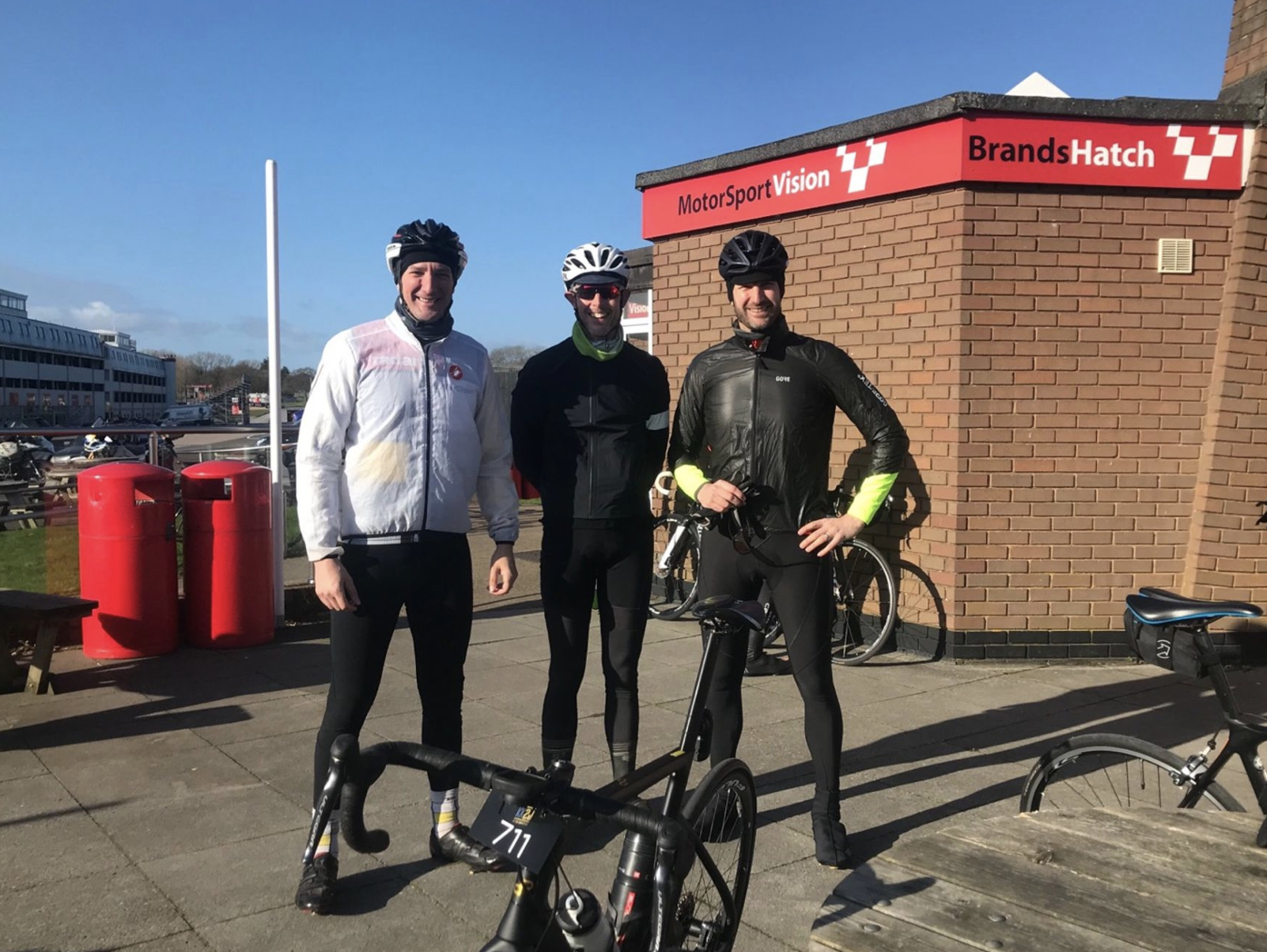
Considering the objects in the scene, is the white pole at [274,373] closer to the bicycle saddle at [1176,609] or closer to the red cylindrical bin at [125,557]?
the red cylindrical bin at [125,557]

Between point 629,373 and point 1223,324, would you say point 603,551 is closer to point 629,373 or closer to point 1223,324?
point 629,373

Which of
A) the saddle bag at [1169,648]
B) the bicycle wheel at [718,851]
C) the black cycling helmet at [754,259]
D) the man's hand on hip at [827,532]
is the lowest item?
the bicycle wheel at [718,851]

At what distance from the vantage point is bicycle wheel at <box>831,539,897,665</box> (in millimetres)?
7145

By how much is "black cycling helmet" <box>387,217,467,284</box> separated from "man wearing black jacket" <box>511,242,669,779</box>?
1.59 ft

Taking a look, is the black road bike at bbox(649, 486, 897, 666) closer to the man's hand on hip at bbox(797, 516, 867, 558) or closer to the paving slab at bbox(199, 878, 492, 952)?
the man's hand on hip at bbox(797, 516, 867, 558)

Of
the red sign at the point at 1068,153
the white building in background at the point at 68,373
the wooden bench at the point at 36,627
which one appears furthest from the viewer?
the white building in background at the point at 68,373

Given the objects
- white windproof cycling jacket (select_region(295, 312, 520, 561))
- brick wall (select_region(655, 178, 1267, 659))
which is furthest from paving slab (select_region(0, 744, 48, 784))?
brick wall (select_region(655, 178, 1267, 659))

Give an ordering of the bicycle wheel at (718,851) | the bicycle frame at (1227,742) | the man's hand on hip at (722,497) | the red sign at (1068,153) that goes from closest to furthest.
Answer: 1. the bicycle wheel at (718,851)
2. the bicycle frame at (1227,742)
3. the man's hand on hip at (722,497)
4. the red sign at (1068,153)

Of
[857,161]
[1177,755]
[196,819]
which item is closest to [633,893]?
[1177,755]

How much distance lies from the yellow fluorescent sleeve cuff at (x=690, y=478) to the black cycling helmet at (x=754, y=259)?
74cm

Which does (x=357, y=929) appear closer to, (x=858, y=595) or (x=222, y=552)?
(x=222, y=552)

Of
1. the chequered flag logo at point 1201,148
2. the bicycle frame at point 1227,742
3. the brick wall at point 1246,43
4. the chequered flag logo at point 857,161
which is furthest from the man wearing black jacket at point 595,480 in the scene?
the brick wall at point 1246,43

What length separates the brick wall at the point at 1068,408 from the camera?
6.80 m

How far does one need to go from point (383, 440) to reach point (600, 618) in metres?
1.07
